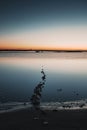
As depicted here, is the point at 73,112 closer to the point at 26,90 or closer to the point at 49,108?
the point at 49,108

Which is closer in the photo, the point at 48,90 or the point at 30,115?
the point at 30,115

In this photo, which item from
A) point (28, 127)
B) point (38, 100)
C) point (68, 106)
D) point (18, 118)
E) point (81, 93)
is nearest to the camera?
point (28, 127)

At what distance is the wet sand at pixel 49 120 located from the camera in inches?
345

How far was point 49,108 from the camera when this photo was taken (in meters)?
11.3

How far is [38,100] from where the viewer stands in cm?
1284

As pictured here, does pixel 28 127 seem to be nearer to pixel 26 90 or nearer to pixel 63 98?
pixel 63 98

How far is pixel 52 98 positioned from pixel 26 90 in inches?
101

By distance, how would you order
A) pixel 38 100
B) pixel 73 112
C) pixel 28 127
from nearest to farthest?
pixel 28 127 < pixel 73 112 < pixel 38 100

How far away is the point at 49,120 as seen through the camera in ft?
31.4

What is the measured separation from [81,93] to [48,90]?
5.57 ft

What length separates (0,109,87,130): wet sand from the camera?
8.76 meters

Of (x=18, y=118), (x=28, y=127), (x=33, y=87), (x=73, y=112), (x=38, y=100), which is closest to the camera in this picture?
(x=28, y=127)

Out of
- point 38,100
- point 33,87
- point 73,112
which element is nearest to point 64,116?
point 73,112

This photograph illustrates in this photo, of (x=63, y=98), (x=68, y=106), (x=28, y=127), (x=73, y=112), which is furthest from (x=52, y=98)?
(x=28, y=127)
